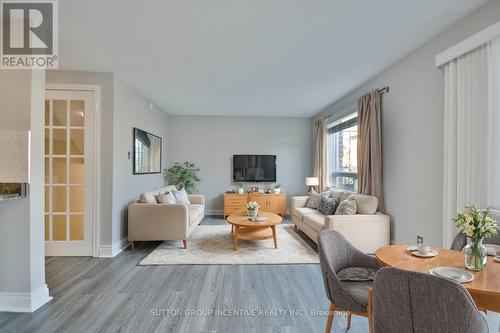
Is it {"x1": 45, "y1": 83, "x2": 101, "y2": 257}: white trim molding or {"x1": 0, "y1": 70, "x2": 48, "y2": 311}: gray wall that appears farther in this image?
{"x1": 45, "y1": 83, "x2": 101, "y2": 257}: white trim molding

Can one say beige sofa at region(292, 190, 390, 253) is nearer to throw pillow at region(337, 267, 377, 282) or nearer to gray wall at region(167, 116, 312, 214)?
throw pillow at region(337, 267, 377, 282)

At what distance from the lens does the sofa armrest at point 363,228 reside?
3.30 meters

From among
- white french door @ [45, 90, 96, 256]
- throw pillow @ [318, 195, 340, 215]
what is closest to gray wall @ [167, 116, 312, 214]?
throw pillow @ [318, 195, 340, 215]

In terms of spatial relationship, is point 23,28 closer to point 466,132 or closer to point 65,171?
point 65,171

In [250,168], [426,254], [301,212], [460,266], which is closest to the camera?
[460,266]

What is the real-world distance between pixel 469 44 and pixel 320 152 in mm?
3825

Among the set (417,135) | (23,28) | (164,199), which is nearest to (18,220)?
(23,28)

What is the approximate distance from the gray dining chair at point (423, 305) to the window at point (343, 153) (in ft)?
12.4

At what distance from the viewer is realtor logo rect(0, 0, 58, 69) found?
6.92 feet

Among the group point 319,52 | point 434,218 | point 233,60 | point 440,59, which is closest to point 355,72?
point 319,52

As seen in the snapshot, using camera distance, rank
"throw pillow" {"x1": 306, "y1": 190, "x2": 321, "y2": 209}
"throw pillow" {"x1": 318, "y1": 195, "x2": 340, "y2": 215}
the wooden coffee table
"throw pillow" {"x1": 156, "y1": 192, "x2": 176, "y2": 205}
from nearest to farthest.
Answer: the wooden coffee table
"throw pillow" {"x1": 156, "y1": 192, "x2": 176, "y2": 205}
"throw pillow" {"x1": 318, "y1": 195, "x2": 340, "y2": 215}
"throw pillow" {"x1": 306, "y1": 190, "x2": 321, "y2": 209}

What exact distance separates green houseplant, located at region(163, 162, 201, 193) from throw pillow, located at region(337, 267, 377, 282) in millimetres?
4727

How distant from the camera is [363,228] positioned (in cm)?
333

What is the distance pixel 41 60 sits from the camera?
241 cm
